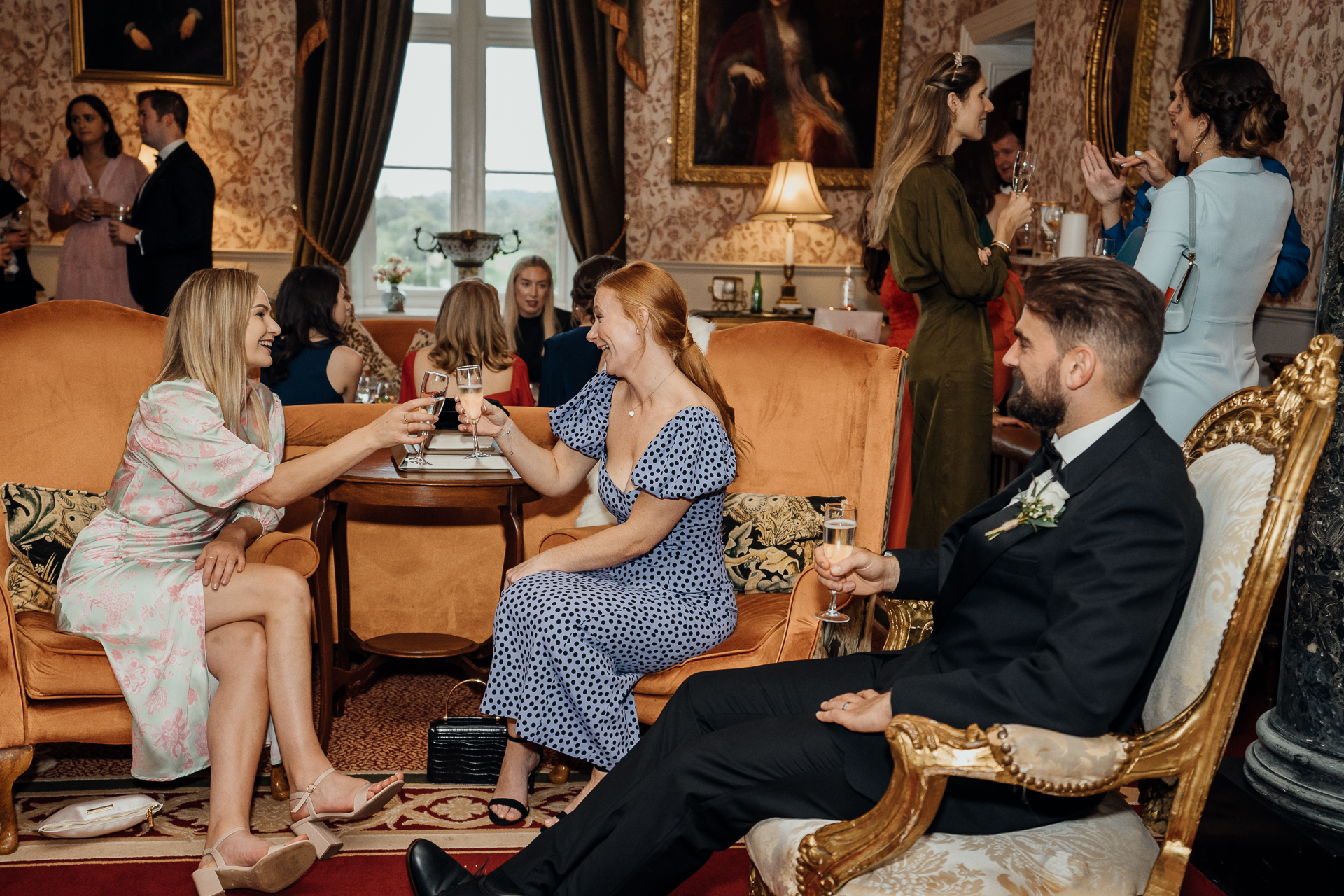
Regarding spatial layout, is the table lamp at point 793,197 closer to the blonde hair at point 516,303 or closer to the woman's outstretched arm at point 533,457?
the blonde hair at point 516,303

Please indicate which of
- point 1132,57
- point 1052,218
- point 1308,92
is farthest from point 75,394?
point 1132,57

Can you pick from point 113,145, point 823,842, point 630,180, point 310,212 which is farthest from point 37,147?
point 823,842

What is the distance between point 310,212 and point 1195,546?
6685 millimetres

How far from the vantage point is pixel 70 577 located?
2359 mm

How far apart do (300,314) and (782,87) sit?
4.48m

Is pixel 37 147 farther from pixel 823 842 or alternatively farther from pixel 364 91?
pixel 823 842

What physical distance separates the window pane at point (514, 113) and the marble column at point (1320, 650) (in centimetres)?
609

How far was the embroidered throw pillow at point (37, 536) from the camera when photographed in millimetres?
2525

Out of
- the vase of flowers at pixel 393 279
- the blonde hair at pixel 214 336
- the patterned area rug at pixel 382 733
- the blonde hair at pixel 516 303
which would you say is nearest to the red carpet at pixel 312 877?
the patterned area rug at pixel 382 733

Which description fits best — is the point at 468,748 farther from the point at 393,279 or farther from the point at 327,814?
the point at 393,279

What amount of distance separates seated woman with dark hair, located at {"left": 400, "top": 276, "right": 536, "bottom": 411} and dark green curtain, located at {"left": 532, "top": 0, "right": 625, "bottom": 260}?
3470 mm

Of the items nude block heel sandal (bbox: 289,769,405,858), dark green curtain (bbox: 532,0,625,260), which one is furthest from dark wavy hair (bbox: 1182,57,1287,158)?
dark green curtain (bbox: 532,0,625,260)

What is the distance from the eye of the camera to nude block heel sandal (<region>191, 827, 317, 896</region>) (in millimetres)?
2092

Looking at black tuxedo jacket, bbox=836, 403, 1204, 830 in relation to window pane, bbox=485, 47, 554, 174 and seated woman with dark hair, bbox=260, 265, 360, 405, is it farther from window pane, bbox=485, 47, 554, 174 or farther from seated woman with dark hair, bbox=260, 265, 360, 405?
Result: window pane, bbox=485, 47, 554, 174
